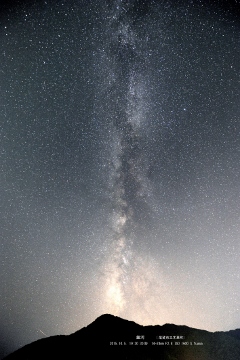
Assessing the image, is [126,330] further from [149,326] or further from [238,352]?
[238,352]

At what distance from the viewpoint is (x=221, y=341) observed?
2184 inches

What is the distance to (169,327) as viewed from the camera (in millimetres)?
63688

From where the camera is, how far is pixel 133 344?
57.6 m

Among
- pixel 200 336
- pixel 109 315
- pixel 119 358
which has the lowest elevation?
pixel 119 358

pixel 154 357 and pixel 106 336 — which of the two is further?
pixel 106 336

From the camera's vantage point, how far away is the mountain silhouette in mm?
51438

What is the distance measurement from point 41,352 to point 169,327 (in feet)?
97.2

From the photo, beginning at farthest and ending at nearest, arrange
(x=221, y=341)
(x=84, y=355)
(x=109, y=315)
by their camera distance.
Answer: (x=109, y=315) < (x=221, y=341) < (x=84, y=355)

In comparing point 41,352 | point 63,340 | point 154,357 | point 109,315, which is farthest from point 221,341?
point 41,352

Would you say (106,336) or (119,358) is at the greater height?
(106,336)

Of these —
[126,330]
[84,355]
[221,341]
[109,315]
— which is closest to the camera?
[84,355]

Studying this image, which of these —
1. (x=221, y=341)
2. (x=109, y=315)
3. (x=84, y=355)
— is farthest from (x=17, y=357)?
(x=221, y=341)

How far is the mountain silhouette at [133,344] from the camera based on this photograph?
51.4 meters

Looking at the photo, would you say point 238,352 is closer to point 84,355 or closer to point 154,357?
point 154,357
